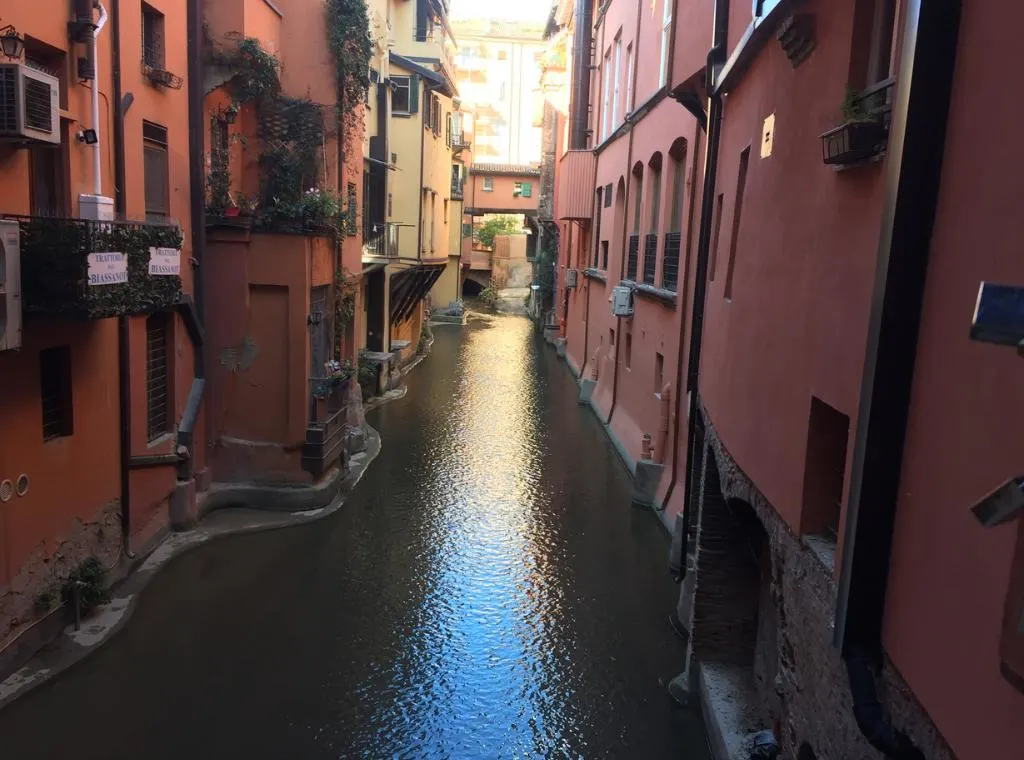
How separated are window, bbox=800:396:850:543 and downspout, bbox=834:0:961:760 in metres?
0.95

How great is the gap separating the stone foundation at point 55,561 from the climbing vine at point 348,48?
7.47 meters

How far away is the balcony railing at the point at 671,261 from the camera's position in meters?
14.4

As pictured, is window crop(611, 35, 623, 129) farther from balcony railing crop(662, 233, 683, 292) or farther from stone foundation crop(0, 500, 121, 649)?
stone foundation crop(0, 500, 121, 649)

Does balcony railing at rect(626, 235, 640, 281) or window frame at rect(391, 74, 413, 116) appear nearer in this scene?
balcony railing at rect(626, 235, 640, 281)

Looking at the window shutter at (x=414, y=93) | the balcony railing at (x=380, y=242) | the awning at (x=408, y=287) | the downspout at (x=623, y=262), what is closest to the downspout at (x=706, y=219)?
the downspout at (x=623, y=262)

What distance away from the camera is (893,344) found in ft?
11.7

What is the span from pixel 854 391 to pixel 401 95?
21.9 m

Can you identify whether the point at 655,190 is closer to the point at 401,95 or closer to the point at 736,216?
the point at 736,216

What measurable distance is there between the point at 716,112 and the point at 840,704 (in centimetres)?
698

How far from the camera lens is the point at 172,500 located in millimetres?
12117

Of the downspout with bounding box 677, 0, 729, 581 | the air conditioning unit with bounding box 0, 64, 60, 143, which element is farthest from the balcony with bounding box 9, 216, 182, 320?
the downspout with bounding box 677, 0, 729, 581

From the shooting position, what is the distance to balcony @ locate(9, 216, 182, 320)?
25.3 feet

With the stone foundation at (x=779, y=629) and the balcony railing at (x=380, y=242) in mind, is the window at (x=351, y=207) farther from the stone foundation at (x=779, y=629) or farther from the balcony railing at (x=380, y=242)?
the stone foundation at (x=779, y=629)

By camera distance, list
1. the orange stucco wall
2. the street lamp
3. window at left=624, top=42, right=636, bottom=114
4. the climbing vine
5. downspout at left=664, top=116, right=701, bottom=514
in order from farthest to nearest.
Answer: window at left=624, top=42, right=636, bottom=114 < the climbing vine < downspout at left=664, top=116, right=701, bottom=514 < the orange stucco wall < the street lamp
